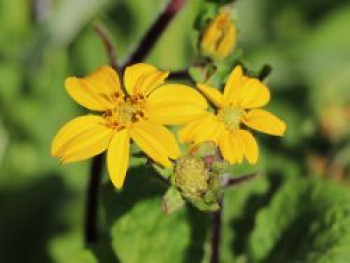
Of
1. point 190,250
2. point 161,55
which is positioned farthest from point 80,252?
point 161,55

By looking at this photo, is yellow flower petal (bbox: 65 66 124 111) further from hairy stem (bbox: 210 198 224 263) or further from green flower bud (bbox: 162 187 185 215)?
hairy stem (bbox: 210 198 224 263)

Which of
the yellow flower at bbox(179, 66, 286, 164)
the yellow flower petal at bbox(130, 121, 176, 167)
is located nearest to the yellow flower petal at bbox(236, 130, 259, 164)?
the yellow flower at bbox(179, 66, 286, 164)

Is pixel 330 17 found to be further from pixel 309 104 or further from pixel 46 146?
pixel 46 146

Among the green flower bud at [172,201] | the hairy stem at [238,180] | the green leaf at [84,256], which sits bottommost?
the green leaf at [84,256]

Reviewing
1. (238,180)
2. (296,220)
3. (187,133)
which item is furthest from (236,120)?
(296,220)

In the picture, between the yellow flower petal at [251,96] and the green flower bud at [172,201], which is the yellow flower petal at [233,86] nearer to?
the yellow flower petal at [251,96]

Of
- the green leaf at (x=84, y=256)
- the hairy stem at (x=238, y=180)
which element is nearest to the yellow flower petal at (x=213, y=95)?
the hairy stem at (x=238, y=180)

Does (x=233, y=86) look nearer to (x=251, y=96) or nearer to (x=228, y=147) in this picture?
(x=251, y=96)
